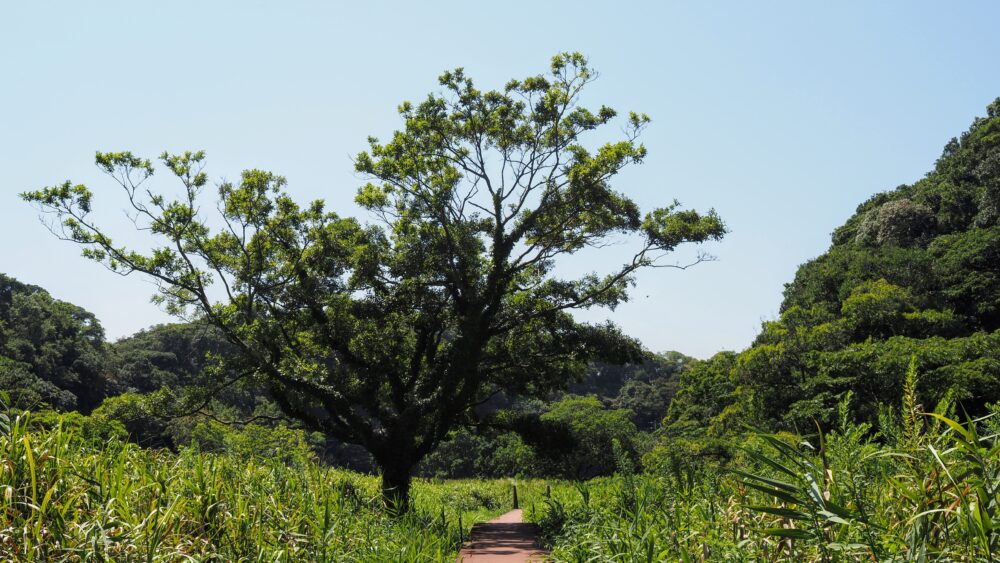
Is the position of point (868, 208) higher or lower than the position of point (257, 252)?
higher

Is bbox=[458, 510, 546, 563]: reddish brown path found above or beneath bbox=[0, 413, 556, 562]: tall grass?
beneath

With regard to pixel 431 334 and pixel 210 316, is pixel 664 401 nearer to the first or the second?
pixel 431 334

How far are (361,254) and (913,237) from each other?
36706 millimetres

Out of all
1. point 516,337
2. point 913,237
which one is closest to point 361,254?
point 516,337

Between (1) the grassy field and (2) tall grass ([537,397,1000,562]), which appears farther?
(1) the grassy field

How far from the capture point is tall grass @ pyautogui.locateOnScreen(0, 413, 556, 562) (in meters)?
3.51

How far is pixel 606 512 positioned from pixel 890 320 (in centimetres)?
2984

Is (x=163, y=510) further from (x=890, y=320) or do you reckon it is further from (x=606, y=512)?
(x=890, y=320)

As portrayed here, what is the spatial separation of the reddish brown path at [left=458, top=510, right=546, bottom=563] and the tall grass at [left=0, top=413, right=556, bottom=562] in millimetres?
3275

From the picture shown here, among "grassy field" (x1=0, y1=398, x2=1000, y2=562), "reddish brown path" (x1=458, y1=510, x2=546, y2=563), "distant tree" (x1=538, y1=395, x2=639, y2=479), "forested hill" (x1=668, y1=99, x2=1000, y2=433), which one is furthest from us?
"distant tree" (x1=538, y1=395, x2=639, y2=479)

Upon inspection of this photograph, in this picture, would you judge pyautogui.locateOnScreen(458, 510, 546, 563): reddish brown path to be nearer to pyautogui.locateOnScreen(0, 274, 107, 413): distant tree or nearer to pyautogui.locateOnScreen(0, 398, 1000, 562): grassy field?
pyautogui.locateOnScreen(0, 398, 1000, 562): grassy field

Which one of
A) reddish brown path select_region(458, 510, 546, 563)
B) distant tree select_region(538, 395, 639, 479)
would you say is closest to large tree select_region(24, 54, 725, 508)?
reddish brown path select_region(458, 510, 546, 563)

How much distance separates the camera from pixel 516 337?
68.0 feet

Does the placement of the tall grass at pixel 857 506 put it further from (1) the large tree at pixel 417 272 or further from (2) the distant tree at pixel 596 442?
(2) the distant tree at pixel 596 442
